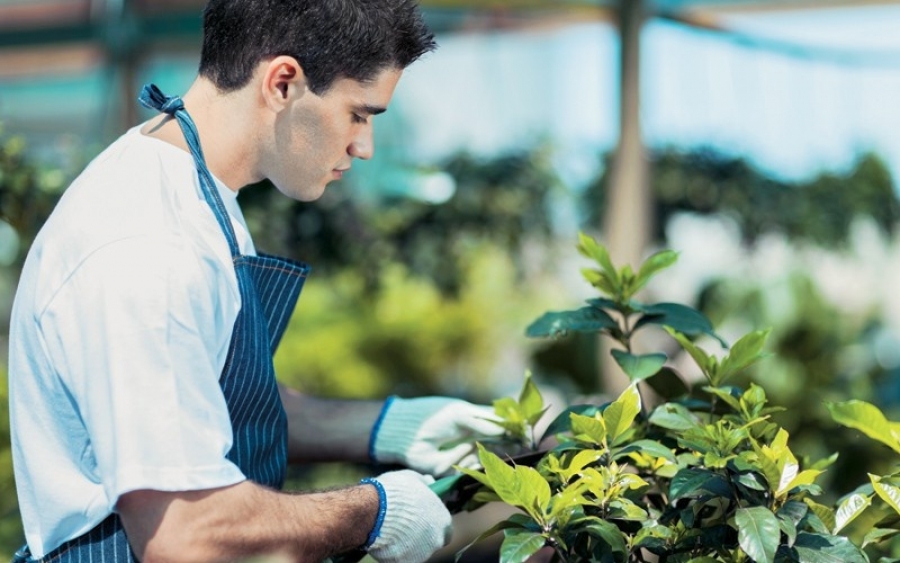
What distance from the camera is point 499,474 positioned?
1.45m

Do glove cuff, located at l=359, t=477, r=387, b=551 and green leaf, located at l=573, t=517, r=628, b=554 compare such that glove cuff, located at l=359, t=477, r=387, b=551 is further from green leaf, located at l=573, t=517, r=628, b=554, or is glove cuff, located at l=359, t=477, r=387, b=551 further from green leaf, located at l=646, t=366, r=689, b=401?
green leaf, located at l=646, t=366, r=689, b=401

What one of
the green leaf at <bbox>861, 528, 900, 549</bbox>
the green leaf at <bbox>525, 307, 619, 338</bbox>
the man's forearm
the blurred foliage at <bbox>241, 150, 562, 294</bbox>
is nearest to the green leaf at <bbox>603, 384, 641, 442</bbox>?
the green leaf at <bbox>525, 307, 619, 338</bbox>

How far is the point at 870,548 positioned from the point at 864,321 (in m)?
3.71

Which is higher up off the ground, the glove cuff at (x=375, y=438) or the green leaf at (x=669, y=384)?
the green leaf at (x=669, y=384)

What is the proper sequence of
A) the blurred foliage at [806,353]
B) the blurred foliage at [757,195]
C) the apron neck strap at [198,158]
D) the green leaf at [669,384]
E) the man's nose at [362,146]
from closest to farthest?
the apron neck strap at [198,158]
the man's nose at [362,146]
the green leaf at [669,384]
the blurred foliage at [806,353]
the blurred foliage at [757,195]

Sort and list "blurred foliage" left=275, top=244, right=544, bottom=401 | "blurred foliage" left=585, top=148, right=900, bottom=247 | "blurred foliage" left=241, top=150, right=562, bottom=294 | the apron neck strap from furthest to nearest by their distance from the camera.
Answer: "blurred foliage" left=585, top=148, right=900, bottom=247
"blurred foliage" left=275, top=244, right=544, bottom=401
"blurred foliage" left=241, top=150, right=562, bottom=294
the apron neck strap

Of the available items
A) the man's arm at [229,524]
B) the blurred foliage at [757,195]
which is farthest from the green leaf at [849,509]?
the blurred foliage at [757,195]

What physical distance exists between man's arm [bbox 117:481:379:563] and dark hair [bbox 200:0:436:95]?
54cm

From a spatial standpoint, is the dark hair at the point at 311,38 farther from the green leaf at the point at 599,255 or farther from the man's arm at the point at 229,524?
the man's arm at the point at 229,524

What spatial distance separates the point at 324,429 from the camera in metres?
1.97

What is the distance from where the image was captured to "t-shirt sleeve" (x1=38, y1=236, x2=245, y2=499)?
1.29 metres

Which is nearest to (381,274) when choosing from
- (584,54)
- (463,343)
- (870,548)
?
(463,343)

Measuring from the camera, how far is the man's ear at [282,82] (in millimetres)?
1515

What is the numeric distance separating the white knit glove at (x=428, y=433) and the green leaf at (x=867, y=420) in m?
0.58
